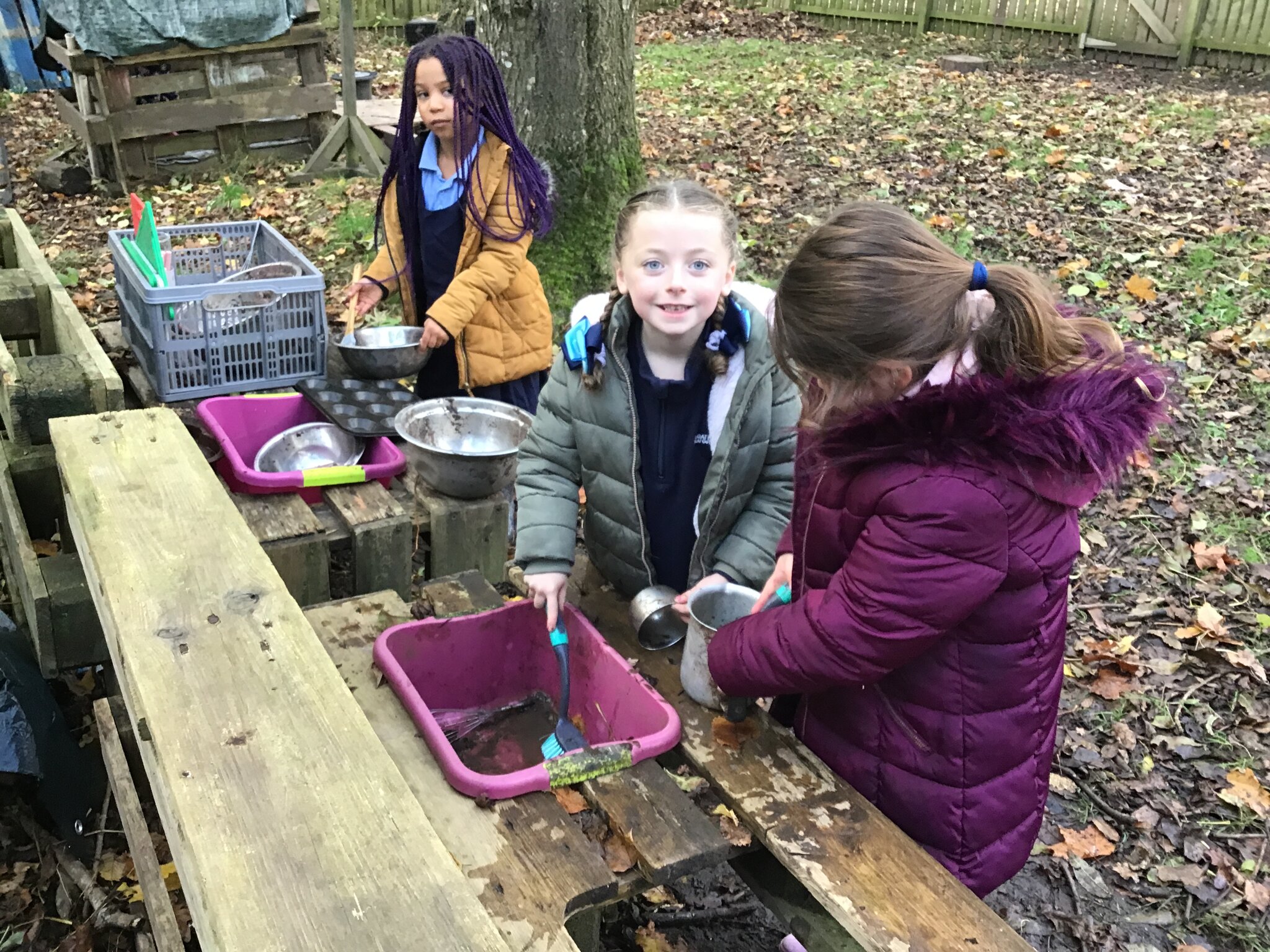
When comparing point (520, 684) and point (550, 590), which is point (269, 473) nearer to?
point (520, 684)

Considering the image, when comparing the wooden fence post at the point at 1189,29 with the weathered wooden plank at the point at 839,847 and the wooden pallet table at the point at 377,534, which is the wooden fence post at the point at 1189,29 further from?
the weathered wooden plank at the point at 839,847

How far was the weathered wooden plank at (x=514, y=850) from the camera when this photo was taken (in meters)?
1.66

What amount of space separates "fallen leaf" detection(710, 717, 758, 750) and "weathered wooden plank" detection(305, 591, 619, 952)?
0.37 m

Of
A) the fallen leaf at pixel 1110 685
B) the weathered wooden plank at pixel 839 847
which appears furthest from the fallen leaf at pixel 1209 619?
the weathered wooden plank at pixel 839 847

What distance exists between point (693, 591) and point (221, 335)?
2.23m

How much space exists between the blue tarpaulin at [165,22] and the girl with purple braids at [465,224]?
505 cm

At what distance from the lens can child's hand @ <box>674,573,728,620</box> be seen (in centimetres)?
226

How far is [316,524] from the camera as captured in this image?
3107mm

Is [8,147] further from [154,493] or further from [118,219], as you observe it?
[154,493]

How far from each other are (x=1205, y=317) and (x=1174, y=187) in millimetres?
2288

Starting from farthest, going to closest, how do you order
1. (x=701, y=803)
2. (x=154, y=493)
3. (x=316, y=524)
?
(x=316, y=524) → (x=154, y=493) → (x=701, y=803)

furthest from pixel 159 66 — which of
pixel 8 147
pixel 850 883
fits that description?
pixel 850 883

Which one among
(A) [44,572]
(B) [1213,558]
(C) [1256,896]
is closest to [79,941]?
(A) [44,572]

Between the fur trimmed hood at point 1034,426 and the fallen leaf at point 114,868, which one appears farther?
the fallen leaf at point 114,868
